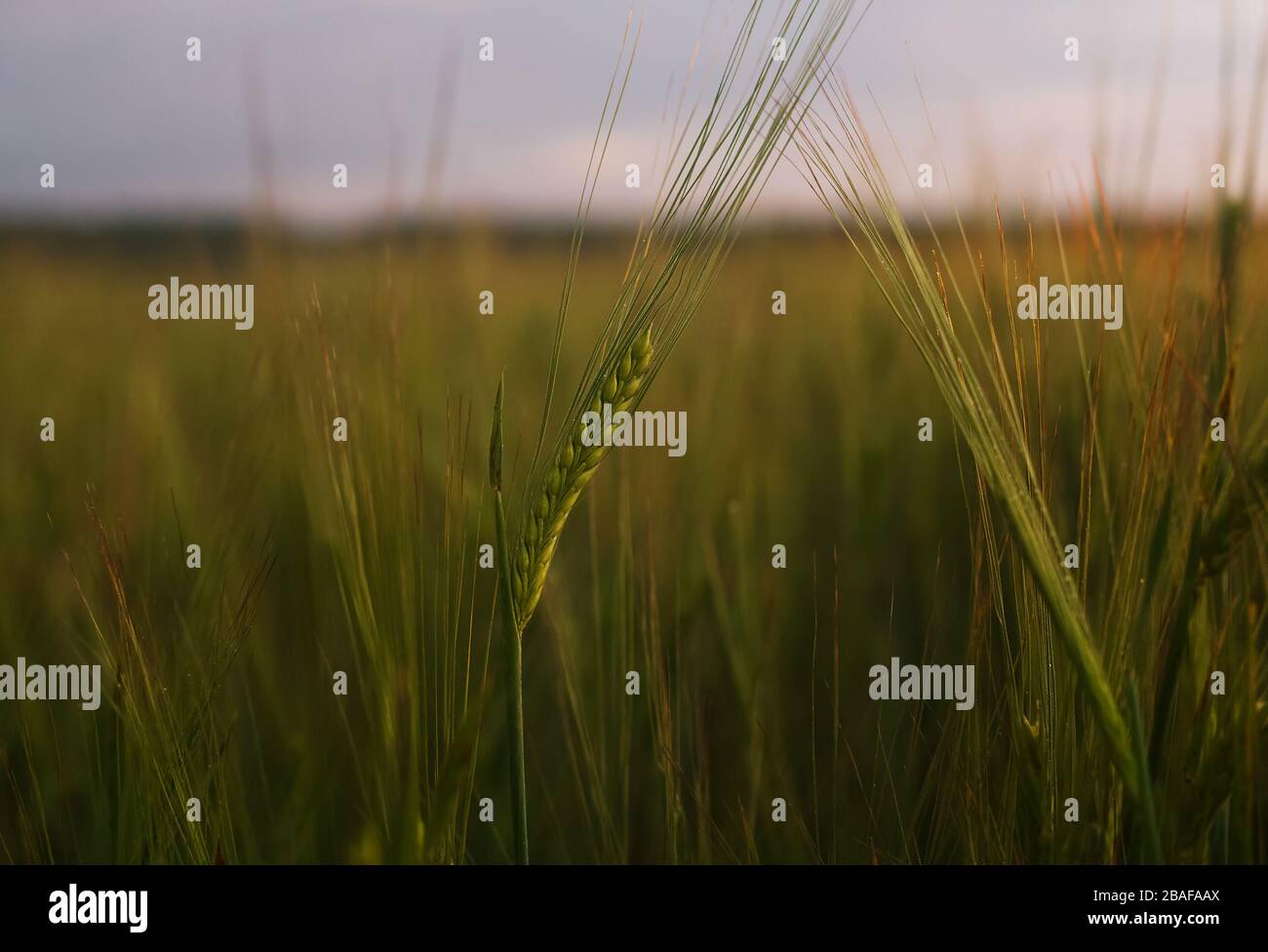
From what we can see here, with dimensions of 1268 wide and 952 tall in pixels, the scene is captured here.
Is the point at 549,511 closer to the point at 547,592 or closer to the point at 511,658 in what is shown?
the point at 511,658

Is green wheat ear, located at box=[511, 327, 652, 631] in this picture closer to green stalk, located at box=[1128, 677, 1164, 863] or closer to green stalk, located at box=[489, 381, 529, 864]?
green stalk, located at box=[489, 381, 529, 864]

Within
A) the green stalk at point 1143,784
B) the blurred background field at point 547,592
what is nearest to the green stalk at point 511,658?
the blurred background field at point 547,592

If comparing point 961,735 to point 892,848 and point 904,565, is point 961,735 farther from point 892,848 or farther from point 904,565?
point 904,565

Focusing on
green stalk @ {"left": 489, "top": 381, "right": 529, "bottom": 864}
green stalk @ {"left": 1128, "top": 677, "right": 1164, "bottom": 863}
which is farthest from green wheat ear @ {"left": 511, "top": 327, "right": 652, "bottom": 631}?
green stalk @ {"left": 1128, "top": 677, "right": 1164, "bottom": 863}

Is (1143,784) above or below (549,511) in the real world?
below

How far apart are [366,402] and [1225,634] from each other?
2.12ft

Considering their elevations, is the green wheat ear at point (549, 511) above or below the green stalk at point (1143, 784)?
above

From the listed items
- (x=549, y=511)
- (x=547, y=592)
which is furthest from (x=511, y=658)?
(x=547, y=592)

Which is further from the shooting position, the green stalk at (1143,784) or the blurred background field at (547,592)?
the blurred background field at (547,592)

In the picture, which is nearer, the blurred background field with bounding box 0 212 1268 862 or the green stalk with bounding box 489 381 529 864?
the green stalk with bounding box 489 381 529 864

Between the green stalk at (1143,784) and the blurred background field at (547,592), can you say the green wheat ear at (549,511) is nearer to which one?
the blurred background field at (547,592)
